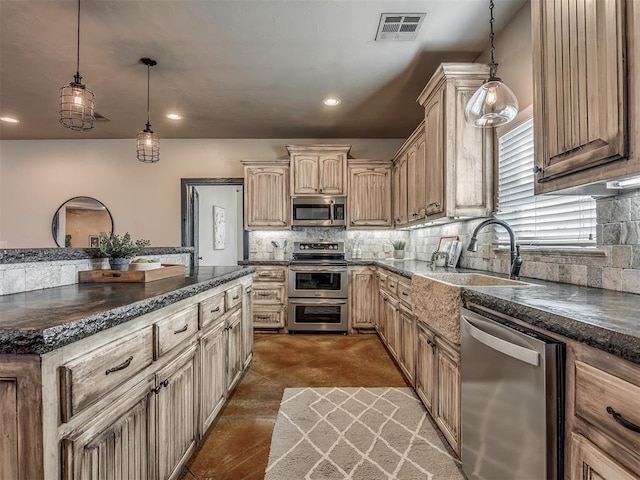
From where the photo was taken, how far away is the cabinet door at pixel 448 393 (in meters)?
1.72

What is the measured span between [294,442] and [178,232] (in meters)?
4.05

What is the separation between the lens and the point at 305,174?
15.1 feet

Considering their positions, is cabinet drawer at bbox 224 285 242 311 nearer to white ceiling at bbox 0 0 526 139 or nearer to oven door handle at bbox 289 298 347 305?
oven door handle at bbox 289 298 347 305

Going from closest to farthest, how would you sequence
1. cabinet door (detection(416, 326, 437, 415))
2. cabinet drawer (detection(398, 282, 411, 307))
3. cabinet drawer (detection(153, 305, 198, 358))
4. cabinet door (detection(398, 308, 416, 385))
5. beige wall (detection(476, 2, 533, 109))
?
1. cabinet drawer (detection(153, 305, 198, 358))
2. cabinet door (detection(416, 326, 437, 415))
3. beige wall (detection(476, 2, 533, 109))
4. cabinet door (detection(398, 308, 416, 385))
5. cabinet drawer (detection(398, 282, 411, 307))

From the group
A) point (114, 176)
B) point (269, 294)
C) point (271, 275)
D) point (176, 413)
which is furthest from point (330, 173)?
point (176, 413)

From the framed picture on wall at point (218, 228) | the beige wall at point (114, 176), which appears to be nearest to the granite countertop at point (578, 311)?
→ the beige wall at point (114, 176)

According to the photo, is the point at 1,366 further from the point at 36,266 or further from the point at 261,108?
the point at 261,108

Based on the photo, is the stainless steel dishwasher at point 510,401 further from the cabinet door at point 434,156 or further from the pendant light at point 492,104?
the cabinet door at point 434,156

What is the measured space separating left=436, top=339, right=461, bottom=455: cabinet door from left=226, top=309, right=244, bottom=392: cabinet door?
137 centimetres

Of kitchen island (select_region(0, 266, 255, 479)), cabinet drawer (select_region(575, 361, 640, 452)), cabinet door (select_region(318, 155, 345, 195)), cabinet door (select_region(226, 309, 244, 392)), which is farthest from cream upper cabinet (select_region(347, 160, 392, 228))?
cabinet drawer (select_region(575, 361, 640, 452))

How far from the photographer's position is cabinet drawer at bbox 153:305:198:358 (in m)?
1.34

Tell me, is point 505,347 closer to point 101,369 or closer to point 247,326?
point 101,369

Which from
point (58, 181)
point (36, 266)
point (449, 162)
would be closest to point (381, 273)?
point (449, 162)

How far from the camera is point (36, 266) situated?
1496 millimetres
